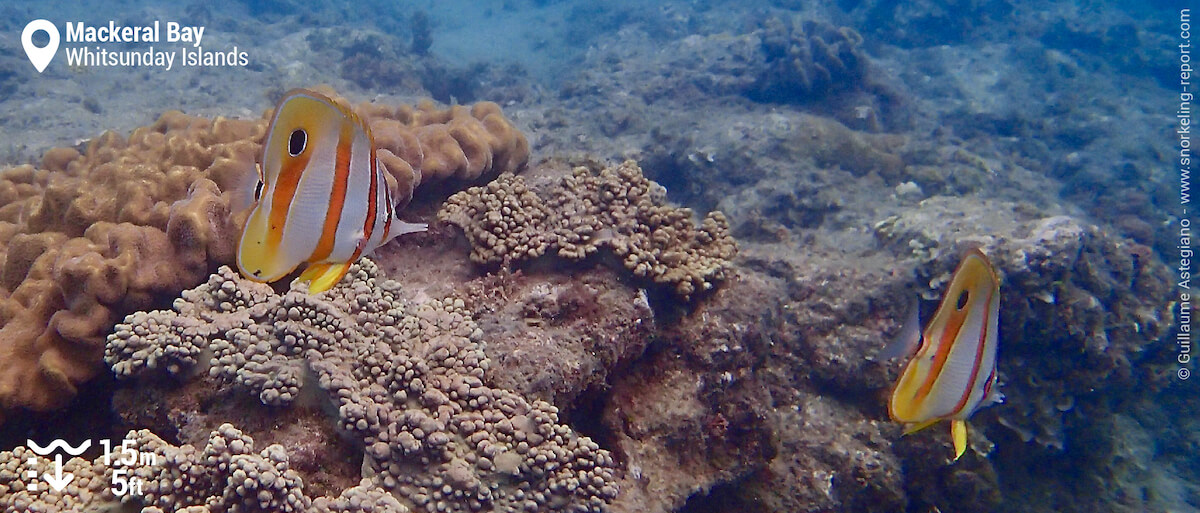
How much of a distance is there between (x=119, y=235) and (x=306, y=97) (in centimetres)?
287

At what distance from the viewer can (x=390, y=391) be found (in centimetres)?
283

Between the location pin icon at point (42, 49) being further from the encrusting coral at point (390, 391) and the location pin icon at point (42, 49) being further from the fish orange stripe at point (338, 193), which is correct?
the fish orange stripe at point (338, 193)

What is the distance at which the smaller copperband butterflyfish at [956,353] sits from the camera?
1.63m

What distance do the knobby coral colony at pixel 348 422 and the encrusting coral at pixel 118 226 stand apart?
36 centimetres

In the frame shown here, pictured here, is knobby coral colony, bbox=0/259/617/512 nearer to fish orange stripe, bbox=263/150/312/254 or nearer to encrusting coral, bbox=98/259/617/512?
encrusting coral, bbox=98/259/617/512

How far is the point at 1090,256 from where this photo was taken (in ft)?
21.5

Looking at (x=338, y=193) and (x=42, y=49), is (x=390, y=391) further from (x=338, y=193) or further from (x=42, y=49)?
(x=42, y=49)

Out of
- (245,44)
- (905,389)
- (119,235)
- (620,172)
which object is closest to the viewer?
(905,389)

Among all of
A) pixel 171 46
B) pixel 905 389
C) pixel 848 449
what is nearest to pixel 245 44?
pixel 171 46

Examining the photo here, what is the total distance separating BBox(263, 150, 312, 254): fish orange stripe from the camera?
1282 mm

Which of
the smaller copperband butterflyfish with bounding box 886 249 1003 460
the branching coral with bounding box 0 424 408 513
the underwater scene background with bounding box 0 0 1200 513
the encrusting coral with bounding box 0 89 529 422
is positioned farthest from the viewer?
the encrusting coral with bounding box 0 89 529 422

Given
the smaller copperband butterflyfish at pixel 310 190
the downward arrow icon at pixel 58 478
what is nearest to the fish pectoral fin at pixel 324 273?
the smaller copperband butterflyfish at pixel 310 190

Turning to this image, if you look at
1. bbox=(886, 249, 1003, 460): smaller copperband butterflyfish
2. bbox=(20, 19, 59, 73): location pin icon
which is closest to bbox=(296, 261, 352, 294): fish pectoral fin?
bbox=(886, 249, 1003, 460): smaller copperband butterflyfish

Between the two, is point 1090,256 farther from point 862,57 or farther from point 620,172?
point 862,57
